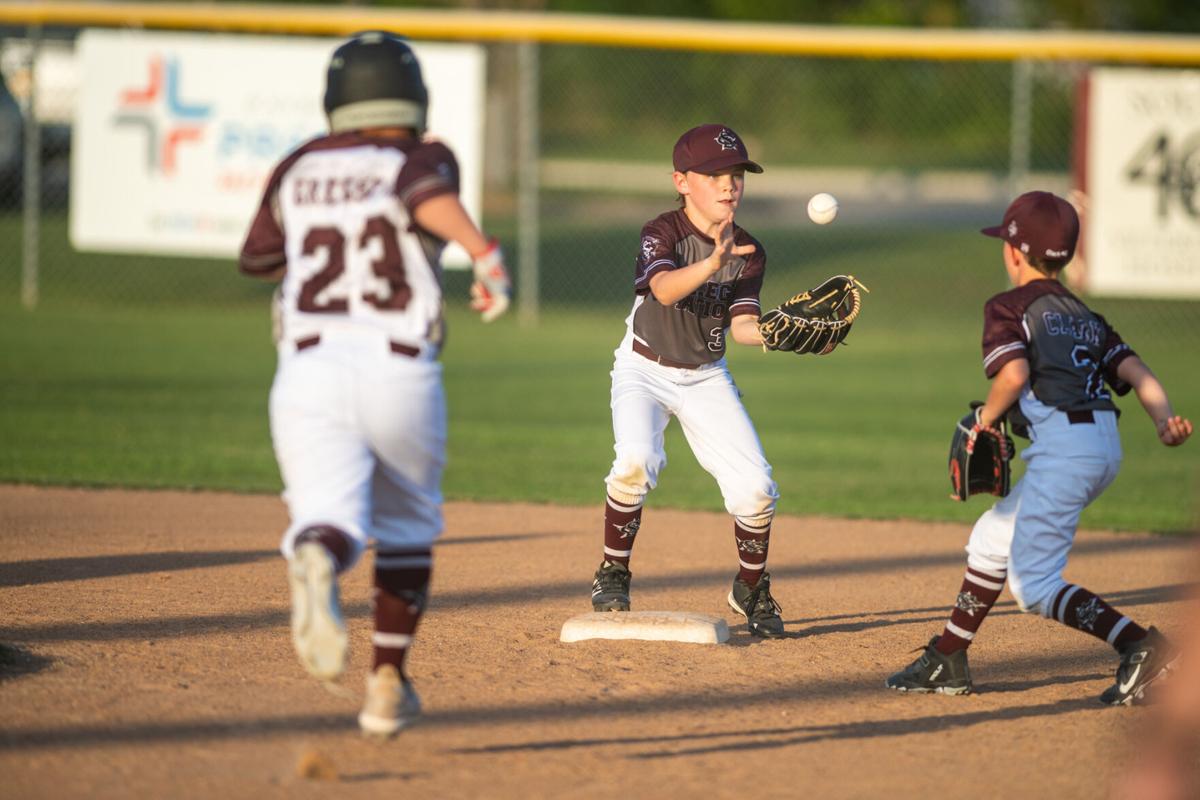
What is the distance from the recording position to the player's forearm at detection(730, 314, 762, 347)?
5145mm

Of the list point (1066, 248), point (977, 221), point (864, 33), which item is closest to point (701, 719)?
point (1066, 248)

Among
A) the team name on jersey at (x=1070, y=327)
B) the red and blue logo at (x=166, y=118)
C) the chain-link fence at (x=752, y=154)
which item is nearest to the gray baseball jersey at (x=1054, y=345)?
the team name on jersey at (x=1070, y=327)

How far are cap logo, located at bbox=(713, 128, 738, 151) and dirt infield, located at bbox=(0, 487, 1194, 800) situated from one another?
1735 mm

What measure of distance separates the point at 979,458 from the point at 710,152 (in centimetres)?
142

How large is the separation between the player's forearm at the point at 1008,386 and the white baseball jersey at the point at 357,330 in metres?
1.68

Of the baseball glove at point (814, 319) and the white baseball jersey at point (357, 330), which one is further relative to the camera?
the baseball glove at point (814, 319)

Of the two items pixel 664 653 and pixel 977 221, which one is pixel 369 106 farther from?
pixel 977 221

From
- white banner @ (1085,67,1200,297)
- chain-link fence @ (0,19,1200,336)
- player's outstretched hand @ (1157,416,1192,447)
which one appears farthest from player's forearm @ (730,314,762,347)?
chain-link fence @ (0,19,1200,336)

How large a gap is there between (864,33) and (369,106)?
1160 centimetres

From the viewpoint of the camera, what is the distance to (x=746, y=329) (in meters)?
5.22

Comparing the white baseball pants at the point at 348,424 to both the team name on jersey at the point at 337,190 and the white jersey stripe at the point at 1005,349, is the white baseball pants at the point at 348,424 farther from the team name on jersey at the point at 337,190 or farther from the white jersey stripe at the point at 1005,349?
the white jersey stripe at the point at 1005,349

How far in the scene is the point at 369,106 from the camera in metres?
3.73

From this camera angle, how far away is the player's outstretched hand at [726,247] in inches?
176

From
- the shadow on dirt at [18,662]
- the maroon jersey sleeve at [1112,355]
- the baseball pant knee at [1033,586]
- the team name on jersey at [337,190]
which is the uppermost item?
the team name on jersey at [337,190]
